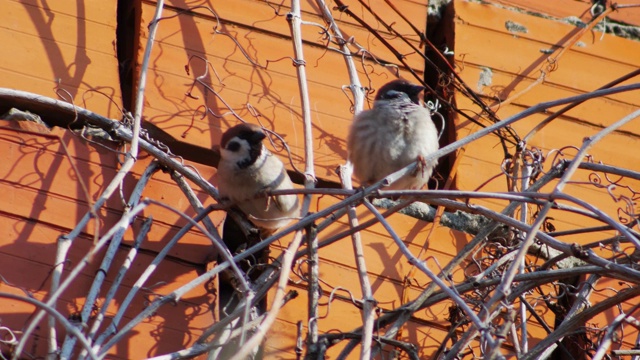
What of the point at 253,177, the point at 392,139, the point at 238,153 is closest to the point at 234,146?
the point at 238,153

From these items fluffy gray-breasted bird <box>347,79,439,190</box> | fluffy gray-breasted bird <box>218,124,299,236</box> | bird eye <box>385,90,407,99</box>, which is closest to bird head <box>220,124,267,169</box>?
fluffy gray-breasted bird <box>218,124,299,236</box>

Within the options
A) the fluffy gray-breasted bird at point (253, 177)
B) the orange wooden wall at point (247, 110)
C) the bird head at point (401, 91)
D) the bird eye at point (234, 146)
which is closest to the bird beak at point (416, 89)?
the bird head at point (401, 91)

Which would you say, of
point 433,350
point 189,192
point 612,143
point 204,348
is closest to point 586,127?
point 612,143

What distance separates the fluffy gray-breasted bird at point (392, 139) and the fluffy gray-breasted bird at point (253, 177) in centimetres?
23

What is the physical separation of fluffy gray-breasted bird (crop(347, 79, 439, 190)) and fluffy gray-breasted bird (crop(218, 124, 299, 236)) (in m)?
0.23

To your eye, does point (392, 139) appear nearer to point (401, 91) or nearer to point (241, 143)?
point (401, 91)

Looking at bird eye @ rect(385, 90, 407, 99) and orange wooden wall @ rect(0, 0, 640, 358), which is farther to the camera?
bird eye @ rect(385, 90, 407, 99)

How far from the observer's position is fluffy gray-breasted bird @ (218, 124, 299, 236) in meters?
2.67

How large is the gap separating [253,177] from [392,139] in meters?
0.41

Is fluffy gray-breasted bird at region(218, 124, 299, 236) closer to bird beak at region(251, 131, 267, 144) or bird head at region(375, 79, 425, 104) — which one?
bird beak at region(251, 131, 267, 144)

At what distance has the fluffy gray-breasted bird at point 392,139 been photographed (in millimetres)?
2709

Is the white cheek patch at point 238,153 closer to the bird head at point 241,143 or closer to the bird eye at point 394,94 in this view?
the bird head at point 241,143

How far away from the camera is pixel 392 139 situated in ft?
8.94

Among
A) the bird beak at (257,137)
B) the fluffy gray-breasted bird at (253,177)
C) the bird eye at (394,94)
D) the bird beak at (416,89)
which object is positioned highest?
the bird beak at (416,89)
